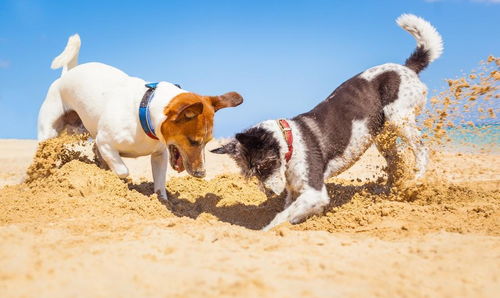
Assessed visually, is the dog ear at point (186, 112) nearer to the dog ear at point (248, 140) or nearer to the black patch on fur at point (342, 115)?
the dog ear at point (248, 140)

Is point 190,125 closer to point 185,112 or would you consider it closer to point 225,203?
point 185,112

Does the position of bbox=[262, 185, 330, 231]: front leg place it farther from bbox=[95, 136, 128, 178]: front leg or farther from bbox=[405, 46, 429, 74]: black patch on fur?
bbox=[405, 46, 429, 74]: black patch on fur

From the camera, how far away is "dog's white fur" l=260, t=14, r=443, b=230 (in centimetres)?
483

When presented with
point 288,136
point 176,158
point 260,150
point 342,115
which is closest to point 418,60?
point 342,115

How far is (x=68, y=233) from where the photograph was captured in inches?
136

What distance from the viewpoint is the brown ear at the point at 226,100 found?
489 cm

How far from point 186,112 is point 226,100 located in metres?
0.62

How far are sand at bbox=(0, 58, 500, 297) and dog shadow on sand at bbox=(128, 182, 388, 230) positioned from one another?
2 centimetres

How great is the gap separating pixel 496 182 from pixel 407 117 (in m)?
2.20

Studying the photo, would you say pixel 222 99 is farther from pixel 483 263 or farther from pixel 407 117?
pixel 483 263

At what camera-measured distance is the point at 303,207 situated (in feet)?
15.6

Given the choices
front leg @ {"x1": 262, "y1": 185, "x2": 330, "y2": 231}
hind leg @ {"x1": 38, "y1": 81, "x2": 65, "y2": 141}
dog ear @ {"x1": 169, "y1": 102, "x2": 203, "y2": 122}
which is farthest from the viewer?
hind leg @ {"x1": 38, "y1": 81, "x2": 65, "y2": 141}

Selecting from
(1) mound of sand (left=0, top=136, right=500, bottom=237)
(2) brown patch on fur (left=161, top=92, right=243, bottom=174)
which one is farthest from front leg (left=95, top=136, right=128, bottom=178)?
(2) brown patch on fur (left=161, top=92, right=243, bottom=174)

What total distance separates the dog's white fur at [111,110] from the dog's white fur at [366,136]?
140 centimetres
